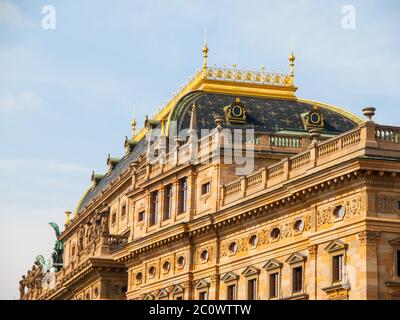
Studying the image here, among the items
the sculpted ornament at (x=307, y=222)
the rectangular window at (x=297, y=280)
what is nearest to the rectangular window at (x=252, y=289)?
the rectangular window at (x=297, y=280)

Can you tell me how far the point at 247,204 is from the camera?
246ft

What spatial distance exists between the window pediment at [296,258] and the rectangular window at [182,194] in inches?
636

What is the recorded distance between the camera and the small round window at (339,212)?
6569 cm

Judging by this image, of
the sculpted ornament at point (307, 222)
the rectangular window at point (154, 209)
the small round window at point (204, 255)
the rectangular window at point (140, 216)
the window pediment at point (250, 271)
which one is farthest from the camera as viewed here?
the rectangular window at point (140, 216)

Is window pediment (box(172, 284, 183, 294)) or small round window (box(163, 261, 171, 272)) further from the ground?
small round window (box(163, 261, 171, 272))

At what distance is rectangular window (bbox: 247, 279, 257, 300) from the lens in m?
74.4

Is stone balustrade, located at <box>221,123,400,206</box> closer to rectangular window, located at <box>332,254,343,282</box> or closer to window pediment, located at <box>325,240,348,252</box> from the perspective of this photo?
window pediment, located at <box>325,240,348,252</box>

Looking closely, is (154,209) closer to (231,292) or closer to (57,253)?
(231,292)

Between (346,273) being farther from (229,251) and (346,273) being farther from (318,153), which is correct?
(229,251)

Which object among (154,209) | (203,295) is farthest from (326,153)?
(154,209)

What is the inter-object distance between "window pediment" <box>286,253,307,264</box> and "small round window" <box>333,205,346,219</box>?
3.75 metres

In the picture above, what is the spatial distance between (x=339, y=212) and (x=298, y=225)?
4.72 m

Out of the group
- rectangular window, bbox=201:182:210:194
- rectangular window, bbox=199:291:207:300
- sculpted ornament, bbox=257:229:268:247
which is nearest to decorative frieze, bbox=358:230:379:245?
sculpted ornament, bbox=257:229:268:247

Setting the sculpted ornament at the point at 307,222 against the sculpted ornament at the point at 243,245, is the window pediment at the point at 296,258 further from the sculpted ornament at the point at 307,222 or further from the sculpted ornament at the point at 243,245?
the sculpted ornament at the point at 243,245
